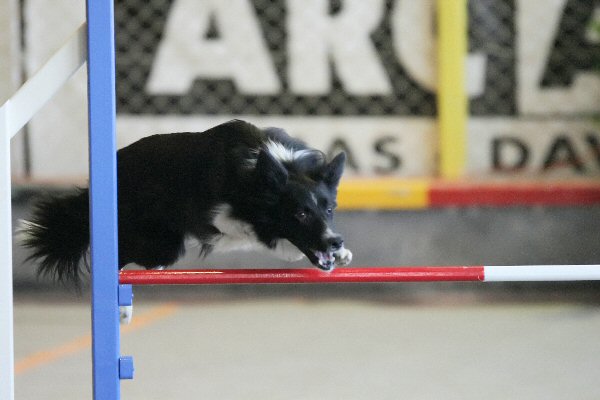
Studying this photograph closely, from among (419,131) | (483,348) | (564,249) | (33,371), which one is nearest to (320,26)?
(419,131)

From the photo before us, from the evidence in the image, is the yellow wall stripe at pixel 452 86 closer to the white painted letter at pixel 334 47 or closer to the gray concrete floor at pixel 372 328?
the white painted letter at pixel 334 47

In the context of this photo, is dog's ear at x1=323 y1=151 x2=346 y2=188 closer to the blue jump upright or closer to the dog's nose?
the dog's nose

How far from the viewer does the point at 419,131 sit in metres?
3.08

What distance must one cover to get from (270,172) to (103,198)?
0.71 feet

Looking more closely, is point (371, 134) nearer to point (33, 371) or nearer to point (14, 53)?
point (14, 53)

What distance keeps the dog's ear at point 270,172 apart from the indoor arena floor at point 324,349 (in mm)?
913

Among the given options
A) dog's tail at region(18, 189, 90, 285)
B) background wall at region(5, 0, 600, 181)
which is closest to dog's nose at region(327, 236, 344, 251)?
dog's tail at region(18, 189, 90, 285)

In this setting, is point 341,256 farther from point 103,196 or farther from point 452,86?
point 452,86

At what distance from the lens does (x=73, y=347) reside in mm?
2232

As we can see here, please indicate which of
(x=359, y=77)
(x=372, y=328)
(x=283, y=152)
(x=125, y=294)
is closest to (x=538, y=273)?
(x=283, y=152)

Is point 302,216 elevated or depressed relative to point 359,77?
depressed

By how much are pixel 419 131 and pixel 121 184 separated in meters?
2.12

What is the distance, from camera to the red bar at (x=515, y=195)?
2598 millimetres

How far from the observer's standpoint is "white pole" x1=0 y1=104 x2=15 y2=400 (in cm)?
106
